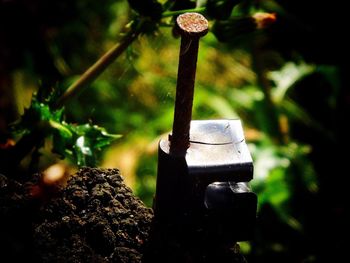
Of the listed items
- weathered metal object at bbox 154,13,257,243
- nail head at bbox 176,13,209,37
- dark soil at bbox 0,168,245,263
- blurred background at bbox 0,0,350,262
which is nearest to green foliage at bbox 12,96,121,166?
dark soil at bbox 0,168,245,263

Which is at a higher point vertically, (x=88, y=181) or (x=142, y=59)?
(x=88, y=181)

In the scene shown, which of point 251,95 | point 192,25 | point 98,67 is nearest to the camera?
point 192,25

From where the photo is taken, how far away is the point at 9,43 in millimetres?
3320

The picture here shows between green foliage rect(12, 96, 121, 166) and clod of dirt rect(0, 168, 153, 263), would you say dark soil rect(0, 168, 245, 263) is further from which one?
green foliage rect(12, 96, 121, 166)

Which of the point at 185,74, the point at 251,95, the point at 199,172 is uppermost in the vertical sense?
the point at 185,74

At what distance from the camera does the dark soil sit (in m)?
0.91

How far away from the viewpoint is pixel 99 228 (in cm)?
97

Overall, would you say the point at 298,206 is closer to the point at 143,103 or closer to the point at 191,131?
the point at 143,103

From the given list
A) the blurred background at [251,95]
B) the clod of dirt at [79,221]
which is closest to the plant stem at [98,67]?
the clod of dirt at [79,221]

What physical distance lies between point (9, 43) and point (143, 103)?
1.12m

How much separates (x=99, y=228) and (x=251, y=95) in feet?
6.82

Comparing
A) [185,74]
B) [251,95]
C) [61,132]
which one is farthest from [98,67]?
[251,95]

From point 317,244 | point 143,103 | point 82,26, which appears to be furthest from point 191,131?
point 82,26

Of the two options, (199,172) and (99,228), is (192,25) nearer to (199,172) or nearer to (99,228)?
(199,172)
